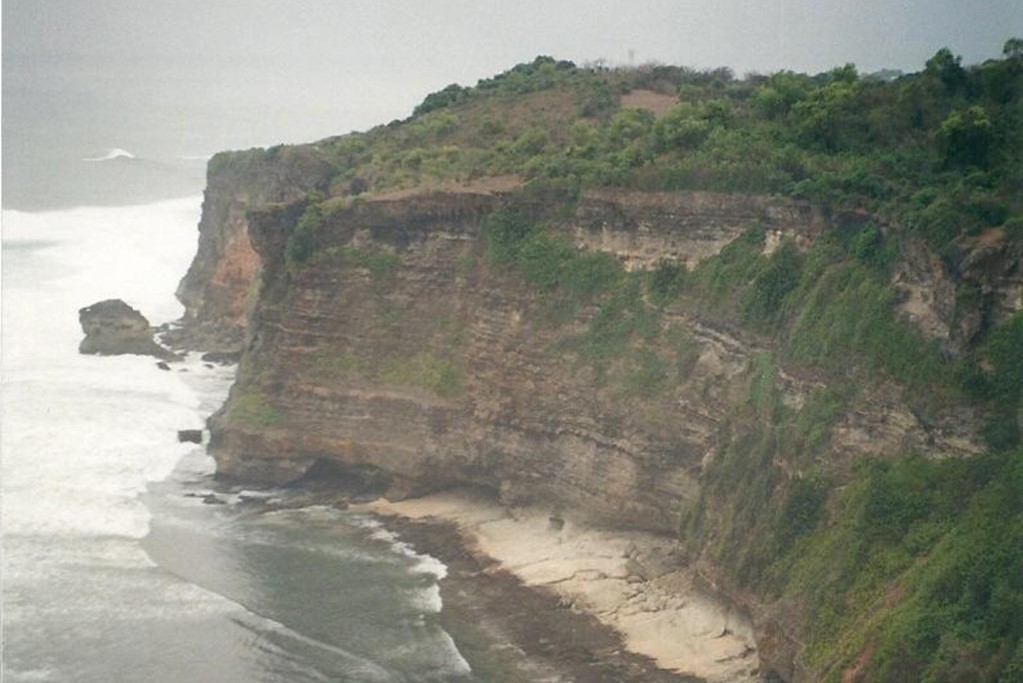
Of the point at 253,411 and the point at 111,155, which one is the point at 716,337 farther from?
the point at 111,155

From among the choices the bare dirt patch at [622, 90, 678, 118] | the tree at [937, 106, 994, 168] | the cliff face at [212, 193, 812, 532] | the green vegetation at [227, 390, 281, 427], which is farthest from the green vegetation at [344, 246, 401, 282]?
the tree at [937, 106, 994, 168]

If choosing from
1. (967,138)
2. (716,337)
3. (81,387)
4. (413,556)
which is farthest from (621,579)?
(81,387)

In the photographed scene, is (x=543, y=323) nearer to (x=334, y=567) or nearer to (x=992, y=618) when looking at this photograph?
(x=334, y=567)

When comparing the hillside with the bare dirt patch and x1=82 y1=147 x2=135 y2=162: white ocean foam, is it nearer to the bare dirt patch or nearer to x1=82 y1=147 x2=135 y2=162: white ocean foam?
the bare dirt patch

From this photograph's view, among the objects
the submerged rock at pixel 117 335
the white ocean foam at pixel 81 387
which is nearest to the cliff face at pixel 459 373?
the white ocean foam at pixel 81 387

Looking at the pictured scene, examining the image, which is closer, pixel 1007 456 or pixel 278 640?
pixel 1007 456

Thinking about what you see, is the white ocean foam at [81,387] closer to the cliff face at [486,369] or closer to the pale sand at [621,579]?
the cliff face at [486,369]

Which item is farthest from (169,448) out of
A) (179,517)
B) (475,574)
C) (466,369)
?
(475,574)
